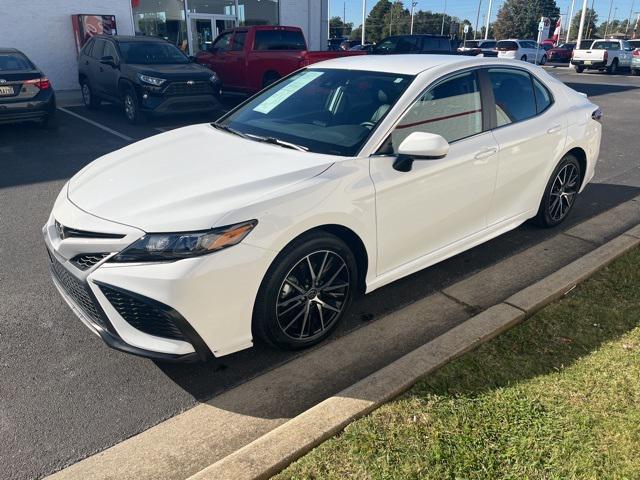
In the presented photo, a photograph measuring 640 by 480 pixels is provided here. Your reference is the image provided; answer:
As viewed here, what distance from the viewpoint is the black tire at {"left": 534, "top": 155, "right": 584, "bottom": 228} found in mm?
4822

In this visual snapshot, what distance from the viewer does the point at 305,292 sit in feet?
10.0

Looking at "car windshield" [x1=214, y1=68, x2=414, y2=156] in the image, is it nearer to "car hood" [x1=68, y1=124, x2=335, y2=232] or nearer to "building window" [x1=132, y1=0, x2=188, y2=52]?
"car hood" [x1=68, y1=124, x2=335, y2=232]

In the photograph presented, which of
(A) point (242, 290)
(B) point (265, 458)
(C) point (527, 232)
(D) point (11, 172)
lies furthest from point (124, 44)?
(B) point (265, 458)

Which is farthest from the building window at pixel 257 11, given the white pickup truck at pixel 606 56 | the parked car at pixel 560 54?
the parked car at pixel 560 54

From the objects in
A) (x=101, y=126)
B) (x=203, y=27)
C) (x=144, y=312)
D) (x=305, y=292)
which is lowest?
(x=101, y=126)

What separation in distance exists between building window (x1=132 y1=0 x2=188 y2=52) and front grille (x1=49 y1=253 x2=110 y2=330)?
1504 cm

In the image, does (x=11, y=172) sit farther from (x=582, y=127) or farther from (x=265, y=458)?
(x=582, y=127)

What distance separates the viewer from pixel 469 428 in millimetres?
2508

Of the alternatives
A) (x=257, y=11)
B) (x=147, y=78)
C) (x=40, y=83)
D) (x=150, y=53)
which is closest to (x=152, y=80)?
(x=147, y=78)

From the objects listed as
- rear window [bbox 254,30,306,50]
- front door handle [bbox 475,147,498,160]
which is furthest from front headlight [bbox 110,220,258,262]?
rear window [bbox 254,30,306,50]

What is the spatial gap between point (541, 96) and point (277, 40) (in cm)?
969

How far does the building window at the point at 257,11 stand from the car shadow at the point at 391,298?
52.7 ft

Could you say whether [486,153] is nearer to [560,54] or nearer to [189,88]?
[189,88]

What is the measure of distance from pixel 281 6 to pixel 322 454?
19388 millimetres
